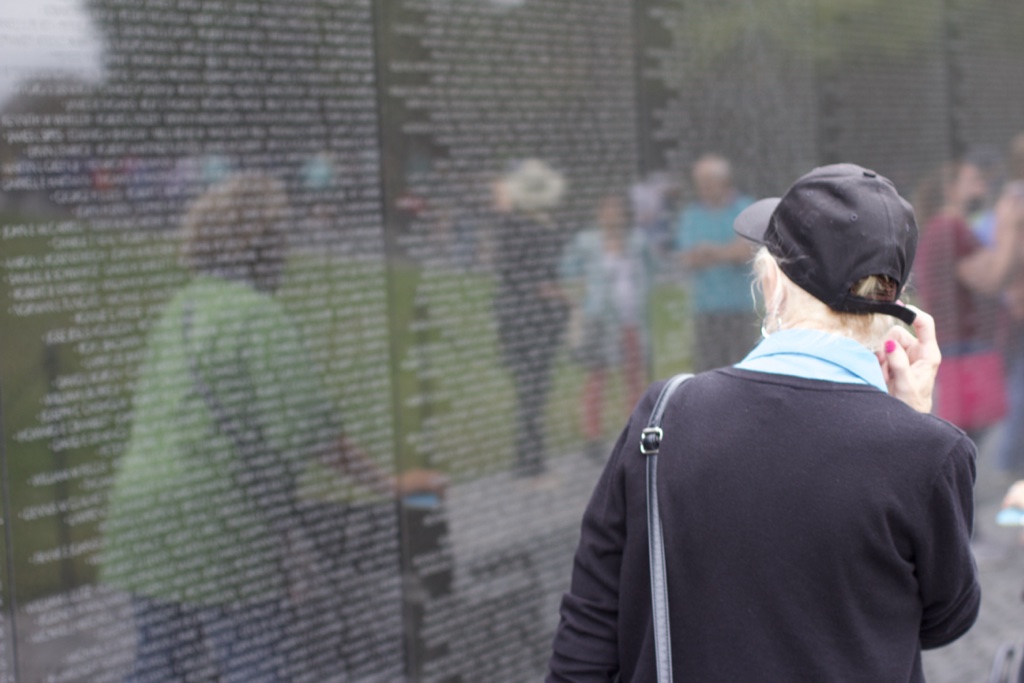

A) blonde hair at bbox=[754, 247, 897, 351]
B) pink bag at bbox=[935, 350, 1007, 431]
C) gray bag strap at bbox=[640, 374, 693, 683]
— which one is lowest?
pink bag at bbox=[935, 350, 1007, 431]

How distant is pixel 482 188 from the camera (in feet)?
13.8

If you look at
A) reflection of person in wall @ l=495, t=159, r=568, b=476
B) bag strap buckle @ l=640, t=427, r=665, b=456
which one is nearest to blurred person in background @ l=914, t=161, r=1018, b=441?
reflection of person in wall @ l=495, t=159, r=568, b=476

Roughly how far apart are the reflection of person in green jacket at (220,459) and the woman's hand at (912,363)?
1778mm

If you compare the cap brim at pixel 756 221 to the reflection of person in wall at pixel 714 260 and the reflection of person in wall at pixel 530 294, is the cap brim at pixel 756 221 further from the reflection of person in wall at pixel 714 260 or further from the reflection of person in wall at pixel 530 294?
the reflection of person in wall at pixel 714 260

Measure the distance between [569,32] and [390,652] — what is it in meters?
2.35

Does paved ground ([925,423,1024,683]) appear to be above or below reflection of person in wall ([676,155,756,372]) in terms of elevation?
below

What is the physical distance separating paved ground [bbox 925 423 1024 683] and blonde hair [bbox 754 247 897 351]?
4.19 meters

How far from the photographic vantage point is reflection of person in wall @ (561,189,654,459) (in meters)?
4.64

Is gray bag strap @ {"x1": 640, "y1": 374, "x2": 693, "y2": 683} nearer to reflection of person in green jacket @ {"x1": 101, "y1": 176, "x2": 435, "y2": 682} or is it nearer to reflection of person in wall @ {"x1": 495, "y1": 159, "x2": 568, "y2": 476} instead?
reflection of person in green jacket @ {"x1": 101, "y1": 176, "x2": 435, "y2": 682}

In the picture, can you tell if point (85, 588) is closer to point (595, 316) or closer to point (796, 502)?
point (796, 502)

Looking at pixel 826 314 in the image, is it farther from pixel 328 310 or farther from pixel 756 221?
pixel 328 310

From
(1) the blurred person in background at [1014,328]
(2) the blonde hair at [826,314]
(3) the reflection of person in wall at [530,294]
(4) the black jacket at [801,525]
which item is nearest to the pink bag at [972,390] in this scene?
(1) the blurred person in background at [1014,328]

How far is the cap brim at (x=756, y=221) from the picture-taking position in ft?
7.73

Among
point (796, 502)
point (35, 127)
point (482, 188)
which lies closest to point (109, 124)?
point (35, 127)
